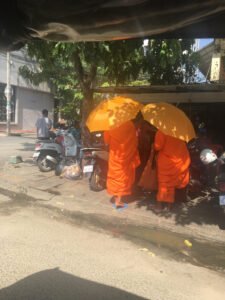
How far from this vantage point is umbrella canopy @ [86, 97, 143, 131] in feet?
22.5

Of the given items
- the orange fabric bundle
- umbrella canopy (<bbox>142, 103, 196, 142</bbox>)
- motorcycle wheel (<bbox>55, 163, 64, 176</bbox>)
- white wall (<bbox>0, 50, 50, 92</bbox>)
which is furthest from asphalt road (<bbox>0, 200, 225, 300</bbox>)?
white wall (<bbox>0, 50, 50, 92</bbox>)

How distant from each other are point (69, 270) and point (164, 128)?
3.21 metres

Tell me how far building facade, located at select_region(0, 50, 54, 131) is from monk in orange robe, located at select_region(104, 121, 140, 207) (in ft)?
59.3

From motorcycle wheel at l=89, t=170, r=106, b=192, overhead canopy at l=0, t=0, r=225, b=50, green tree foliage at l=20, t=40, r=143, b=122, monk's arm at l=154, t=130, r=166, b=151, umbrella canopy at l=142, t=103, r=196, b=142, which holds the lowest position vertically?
motorcycle wheel at l=89, t=170, r=106, b=192

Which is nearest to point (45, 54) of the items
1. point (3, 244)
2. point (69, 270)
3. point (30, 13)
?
point (3, 244)

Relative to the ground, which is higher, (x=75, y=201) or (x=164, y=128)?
(x=164, y=128)

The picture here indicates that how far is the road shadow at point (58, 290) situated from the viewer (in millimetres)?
3734

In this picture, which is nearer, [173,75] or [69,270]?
[69,270]

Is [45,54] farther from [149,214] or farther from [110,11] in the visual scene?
[110,11]

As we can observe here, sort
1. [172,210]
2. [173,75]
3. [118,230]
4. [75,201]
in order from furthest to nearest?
[173,75] → [75,201] → [172,210] → [118,230]

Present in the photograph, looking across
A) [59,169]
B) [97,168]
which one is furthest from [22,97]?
[97,168]

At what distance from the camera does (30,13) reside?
93.4 inches

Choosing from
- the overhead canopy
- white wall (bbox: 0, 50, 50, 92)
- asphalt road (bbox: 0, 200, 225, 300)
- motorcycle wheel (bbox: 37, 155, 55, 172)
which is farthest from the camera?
white wall (bbox: 0, 50, 50, 92)

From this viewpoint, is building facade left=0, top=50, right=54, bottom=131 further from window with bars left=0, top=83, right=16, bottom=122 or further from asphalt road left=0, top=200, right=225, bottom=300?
asphalt road left=0, top=200, right=225, bottom=300
